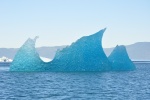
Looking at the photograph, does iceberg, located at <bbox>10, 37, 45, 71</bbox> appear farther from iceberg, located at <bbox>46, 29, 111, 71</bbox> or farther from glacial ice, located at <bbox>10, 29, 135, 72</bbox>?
iceberg, located at <bbox>46, 29, 111, 71</bbox>

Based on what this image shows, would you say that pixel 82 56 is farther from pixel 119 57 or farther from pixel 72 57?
pixel 119 57

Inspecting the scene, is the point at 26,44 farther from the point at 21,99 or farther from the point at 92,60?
the point at 21,99

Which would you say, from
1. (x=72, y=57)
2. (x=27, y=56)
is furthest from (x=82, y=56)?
(x=27, y=56)

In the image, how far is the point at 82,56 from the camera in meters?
58.2

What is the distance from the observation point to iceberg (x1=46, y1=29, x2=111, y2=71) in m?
58.0

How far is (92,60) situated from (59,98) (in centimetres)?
2854

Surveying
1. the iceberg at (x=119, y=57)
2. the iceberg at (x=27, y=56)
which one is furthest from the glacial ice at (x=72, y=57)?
the iceberg at (x=119, y=57)

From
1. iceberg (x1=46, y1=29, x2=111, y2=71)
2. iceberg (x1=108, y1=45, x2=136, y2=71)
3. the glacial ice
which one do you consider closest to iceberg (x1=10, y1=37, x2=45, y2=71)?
the glacial ice

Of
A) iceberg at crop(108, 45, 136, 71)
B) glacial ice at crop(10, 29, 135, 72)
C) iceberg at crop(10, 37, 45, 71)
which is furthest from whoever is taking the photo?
iceberg at crop(108, 45, 136, 71)

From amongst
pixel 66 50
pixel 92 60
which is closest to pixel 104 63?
pixel 92 60

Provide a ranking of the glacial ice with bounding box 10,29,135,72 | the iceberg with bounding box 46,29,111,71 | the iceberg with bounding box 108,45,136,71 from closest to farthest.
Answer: the glacial ice with bounding box 10,29,135,72 → the iceberg with bounding box 46,29,111,71 → the iceberg with bounding box 108,45,136,71

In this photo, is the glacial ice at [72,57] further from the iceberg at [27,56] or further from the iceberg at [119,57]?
the iceberg at [119,57]

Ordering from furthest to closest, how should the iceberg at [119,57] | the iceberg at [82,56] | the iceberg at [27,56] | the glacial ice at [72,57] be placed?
the iceberg at [119,57] → the iceberg at [82,56] → the glacial ice at [72,57] → the iceberg at [27,56]

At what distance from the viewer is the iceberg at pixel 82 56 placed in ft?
190
